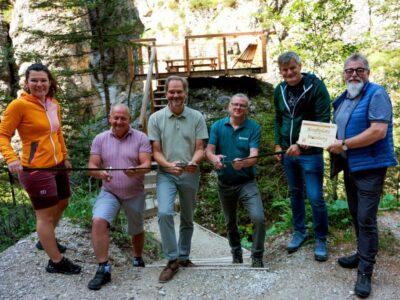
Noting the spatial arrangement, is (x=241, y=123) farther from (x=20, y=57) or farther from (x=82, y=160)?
(x=20, y=57)

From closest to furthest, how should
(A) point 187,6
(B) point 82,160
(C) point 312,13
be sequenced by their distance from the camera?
(C) point 312,13, (B) point 82,160, (A) point 187,6

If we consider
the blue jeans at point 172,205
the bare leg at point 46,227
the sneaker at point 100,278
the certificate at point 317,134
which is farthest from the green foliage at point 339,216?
the bare leg at point 46,227

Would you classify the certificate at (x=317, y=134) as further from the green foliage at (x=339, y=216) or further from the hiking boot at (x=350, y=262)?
the green foliage at (x=339, y=216)

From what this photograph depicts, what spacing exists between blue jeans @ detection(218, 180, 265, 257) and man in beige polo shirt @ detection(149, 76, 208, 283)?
386mm

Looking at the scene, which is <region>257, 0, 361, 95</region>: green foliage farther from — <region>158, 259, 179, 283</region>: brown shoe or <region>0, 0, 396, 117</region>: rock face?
<region>0, 0, 396, 117</region>: rock face

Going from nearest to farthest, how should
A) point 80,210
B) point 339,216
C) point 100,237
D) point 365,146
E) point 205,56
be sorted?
point 365,146
point 100,237
point 339,216
point 80,210
point 205,56

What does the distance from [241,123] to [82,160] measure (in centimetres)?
541

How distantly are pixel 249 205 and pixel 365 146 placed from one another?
4.16 ft

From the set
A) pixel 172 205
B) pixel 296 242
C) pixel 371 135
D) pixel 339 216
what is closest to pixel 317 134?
pixel 371 135

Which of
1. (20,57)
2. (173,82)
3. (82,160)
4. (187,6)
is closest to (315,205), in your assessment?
(173,82)

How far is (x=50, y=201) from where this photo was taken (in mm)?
3371

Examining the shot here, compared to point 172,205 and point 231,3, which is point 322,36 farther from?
point 231,3

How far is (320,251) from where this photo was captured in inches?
146

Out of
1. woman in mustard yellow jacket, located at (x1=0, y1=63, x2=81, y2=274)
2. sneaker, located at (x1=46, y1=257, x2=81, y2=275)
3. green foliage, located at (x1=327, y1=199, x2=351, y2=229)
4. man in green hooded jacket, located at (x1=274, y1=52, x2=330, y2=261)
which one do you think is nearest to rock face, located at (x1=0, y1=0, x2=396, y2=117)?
green foliage, located at (x1=327, y1=199, x2=351, y2=229)
